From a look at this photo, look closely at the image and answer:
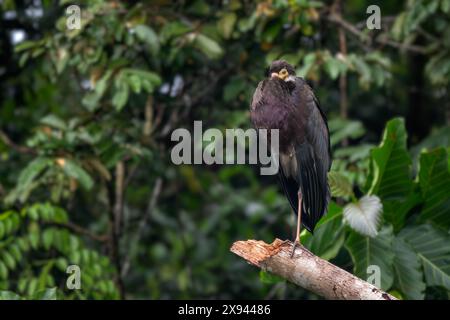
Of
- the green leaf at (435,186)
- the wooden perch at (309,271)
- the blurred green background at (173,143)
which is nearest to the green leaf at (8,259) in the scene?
the blurred green background at (173,143)

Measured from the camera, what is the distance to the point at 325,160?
4.86 m

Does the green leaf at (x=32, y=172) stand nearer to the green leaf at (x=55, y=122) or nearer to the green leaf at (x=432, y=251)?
the green leaf at (x=55, y=122)

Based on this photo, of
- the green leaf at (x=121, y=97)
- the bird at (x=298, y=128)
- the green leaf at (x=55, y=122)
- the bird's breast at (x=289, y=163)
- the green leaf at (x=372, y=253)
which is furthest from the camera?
the green leaf at (x=55, y=122)

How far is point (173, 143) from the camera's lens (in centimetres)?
664

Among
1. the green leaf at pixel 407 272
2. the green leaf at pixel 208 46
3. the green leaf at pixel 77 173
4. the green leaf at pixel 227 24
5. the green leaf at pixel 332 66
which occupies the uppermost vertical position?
the green leaf at pixel 227 24

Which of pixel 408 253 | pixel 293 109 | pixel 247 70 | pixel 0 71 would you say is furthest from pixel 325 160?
pixel 0 71

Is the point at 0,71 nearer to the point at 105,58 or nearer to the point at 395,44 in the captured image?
the point at 105,58

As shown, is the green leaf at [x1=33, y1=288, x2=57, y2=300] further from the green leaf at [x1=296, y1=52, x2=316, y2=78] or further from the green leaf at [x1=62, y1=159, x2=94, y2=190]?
the green leaf at [x1=296, y1=52, x2=316, y2=78]

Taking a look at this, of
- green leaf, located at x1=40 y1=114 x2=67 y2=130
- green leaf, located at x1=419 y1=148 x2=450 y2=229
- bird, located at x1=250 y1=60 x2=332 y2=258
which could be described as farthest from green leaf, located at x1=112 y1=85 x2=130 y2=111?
green leaf, located at x1=419 y1=148 x2=450 y2=229

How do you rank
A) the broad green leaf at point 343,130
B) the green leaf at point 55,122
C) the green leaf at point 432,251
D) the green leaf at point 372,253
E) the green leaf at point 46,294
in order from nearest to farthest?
the green leaf at point 46,294, the green leaf at point 372,253, the green leaf at point 432,251, the green leaf at point 55,122, the broad green leaf at point 343,130

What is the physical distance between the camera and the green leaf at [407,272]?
4.91 m

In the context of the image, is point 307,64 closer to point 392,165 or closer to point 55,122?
point 392,165
